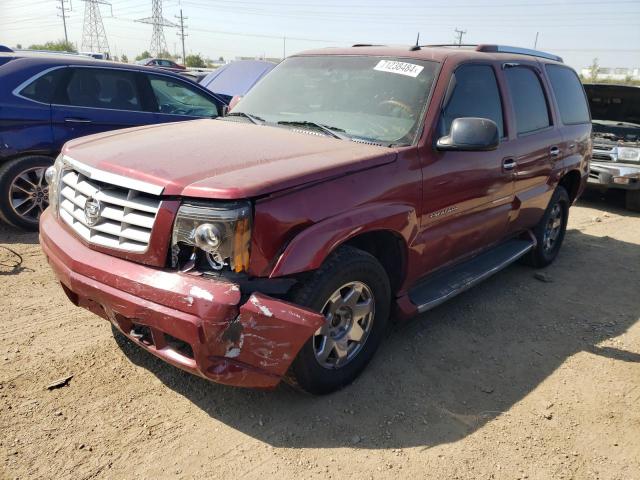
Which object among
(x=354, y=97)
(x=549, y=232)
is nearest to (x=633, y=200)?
(x=549, y=232)

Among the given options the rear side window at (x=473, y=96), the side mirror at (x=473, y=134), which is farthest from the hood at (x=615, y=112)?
the side mirror at (x=473, y=134)

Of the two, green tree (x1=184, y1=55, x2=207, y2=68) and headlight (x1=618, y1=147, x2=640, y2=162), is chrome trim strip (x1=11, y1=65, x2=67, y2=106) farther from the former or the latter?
green tree (x1=184, y1=55, x2=207, y2=68)

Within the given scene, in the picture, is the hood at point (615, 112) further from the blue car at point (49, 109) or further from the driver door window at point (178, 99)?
the blue car at point (49, 109)

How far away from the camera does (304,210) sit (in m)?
2.56

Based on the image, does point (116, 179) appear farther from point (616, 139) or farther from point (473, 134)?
point (616, 139)

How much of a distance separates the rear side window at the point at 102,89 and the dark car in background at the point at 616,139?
686cm

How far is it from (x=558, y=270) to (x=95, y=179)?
15.3 ft

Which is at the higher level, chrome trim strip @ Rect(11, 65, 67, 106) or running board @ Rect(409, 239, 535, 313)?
chrome trim strip @ Rect(11, 65, 67, 106)

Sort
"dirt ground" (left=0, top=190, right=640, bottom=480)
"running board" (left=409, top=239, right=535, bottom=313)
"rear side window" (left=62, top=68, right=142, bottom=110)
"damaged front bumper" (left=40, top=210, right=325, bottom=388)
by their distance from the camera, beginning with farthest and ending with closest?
1. "rear side window" (left=62, top=68, right=142, bottom=110)
2. "running board" (left=409, top=239, right=535, bottom=313)
3. "dirt ground" (left=0, top=190, right=640, bottom=480)
4. "damaged front bumper" (left=40, top=210, right=325, bottom=388)

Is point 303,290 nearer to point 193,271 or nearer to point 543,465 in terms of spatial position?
point 193,271

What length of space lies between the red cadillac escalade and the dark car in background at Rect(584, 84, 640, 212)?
4322 mm

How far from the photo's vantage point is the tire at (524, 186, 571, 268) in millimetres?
5242

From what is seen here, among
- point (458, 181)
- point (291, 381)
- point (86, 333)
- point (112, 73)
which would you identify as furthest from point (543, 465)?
point (112, 73)

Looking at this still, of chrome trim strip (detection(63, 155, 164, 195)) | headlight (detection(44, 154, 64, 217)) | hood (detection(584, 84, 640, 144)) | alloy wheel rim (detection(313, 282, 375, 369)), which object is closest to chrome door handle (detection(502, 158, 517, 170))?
alloy wheel rim (detection(313, 282, 375, 369))
